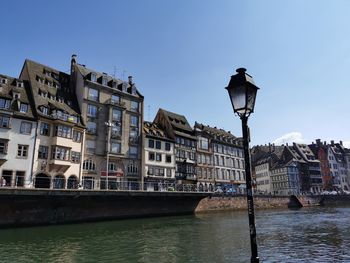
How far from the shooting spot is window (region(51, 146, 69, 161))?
4609 centimetres

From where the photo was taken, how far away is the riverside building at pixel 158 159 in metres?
62.7

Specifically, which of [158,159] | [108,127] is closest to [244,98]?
[108,127]

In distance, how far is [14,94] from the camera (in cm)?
4453

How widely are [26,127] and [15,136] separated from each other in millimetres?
2068

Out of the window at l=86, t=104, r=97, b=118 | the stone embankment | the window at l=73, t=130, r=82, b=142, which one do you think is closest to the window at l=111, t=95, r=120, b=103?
the window at l=86, t=104, r=97, b=118

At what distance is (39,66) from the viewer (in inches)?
2142

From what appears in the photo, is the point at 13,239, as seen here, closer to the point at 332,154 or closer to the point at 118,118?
the point at 118,118

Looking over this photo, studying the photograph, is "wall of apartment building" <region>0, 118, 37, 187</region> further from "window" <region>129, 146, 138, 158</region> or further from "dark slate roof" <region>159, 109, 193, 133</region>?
"dark slate roof" <region>159, 109, 193, 133</region>

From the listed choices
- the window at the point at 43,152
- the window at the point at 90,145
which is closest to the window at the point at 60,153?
the window at the point at 43,152

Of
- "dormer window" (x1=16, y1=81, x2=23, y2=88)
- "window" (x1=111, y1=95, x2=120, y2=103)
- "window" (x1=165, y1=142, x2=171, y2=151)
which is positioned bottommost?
"window" (x1=165, y1=142, x2=171, y2=151)

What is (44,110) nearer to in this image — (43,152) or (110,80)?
(43,152)

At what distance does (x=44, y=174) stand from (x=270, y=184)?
92.3 m

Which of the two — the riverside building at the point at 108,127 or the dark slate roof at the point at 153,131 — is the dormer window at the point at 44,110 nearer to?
the riverside building at the point at 108,127

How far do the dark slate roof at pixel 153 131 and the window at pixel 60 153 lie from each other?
19.7 metres
